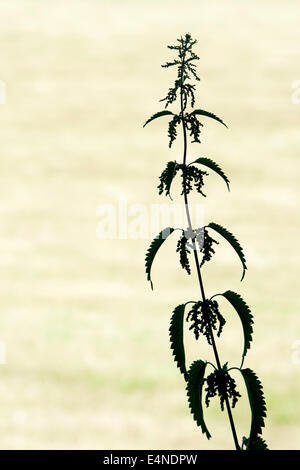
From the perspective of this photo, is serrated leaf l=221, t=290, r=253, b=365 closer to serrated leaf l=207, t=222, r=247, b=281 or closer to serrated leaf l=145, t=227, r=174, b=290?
serrated leaf l=207, t=222, r=247, b=281

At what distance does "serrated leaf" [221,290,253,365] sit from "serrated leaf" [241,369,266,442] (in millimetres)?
297

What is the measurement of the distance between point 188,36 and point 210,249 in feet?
5.66

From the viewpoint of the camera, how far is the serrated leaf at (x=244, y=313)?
126 inches

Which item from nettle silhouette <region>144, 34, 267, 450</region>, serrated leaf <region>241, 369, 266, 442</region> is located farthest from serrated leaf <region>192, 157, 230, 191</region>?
serrated leaf <region>241, 369, 266, 442</region>

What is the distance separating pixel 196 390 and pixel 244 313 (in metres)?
0.72

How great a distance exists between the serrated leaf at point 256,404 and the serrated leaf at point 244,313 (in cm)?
30

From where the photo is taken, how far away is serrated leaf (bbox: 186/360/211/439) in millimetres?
3174

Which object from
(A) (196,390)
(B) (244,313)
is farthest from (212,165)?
(A) (196,390)

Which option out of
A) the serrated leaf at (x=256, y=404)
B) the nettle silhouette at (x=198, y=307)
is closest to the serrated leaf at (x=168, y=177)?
the nettle silhouette at (x=198, y=307)

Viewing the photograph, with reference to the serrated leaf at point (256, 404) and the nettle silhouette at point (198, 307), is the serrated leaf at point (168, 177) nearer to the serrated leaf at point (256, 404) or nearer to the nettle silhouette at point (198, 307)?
the nettle silhouette at point (198, 307)
